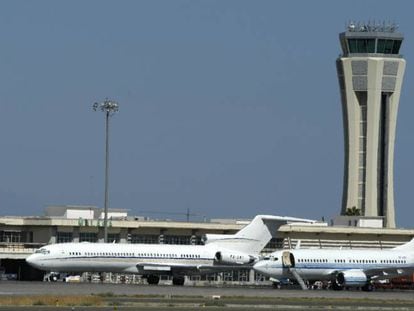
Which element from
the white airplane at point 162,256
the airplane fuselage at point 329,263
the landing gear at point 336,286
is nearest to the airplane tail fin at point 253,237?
the white airplane at point 162,256

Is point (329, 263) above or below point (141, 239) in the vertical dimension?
below

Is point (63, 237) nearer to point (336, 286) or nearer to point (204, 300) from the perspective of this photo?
point (336, 286)

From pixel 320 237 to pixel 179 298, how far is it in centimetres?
8767

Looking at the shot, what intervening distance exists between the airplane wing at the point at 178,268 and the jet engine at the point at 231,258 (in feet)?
2.08

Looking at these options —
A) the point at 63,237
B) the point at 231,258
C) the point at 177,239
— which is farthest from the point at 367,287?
the point at 63,237

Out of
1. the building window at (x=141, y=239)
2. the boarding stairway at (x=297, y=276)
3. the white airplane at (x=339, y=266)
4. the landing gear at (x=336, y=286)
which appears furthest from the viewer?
the building window at (x=141, y=239)

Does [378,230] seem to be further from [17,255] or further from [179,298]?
[179,298]

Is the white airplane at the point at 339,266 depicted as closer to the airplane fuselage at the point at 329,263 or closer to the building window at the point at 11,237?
the airplane fuselage at the point at 329,263

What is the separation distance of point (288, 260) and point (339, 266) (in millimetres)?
6597

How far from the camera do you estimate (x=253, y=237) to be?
452 feet

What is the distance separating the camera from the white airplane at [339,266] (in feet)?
415

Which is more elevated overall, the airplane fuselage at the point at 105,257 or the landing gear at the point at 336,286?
the airplane fuselage at the point at 105,257

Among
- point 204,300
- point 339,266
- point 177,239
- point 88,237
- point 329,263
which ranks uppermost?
point 177,239

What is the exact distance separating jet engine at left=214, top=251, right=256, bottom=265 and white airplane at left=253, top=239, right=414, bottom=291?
18.5 ft
